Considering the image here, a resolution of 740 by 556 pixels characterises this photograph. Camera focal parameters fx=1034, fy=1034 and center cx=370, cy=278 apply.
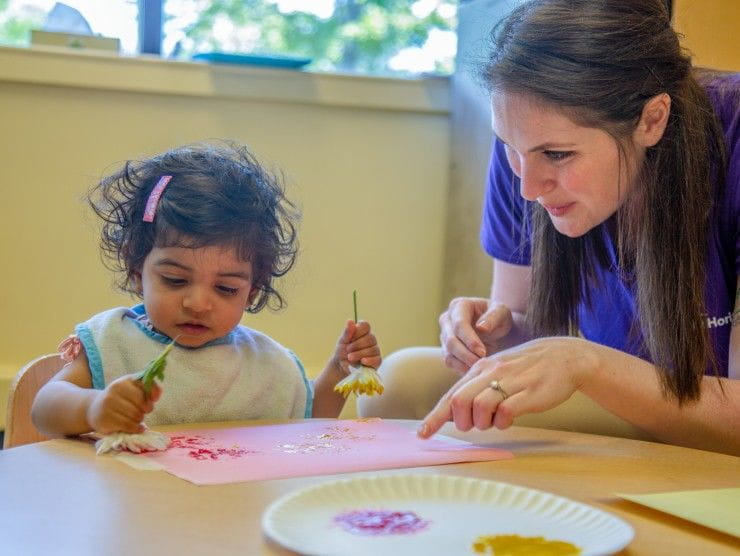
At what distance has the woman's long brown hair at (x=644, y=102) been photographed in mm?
1353

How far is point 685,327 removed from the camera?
51.9 inches

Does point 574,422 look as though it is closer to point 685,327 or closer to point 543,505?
point 685,327

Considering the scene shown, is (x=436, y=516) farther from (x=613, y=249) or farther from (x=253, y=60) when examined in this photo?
(x=253, y=60)

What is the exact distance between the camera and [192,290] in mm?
1394

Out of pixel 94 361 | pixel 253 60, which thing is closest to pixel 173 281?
pixel 94 361

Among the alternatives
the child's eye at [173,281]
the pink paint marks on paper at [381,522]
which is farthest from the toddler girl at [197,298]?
the pink paint marks on paper at [381,522]

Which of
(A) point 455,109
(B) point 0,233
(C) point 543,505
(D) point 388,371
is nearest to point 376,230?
(A) point 455,109

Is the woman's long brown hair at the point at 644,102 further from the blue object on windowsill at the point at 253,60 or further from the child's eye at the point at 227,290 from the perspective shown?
the blue object on windowsill at the point at 253,60

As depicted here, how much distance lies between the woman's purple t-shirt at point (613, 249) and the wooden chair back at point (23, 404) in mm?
818

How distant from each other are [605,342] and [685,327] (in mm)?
454

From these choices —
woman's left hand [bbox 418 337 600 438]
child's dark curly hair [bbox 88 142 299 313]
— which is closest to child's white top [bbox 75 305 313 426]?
child's dark curly hair [bbox 88 142 299 313]

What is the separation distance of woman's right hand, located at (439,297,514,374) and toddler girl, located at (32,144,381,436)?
12 cm

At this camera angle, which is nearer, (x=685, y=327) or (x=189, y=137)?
(x=685, y=327)

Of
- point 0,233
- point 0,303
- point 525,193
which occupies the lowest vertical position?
point 0,303
